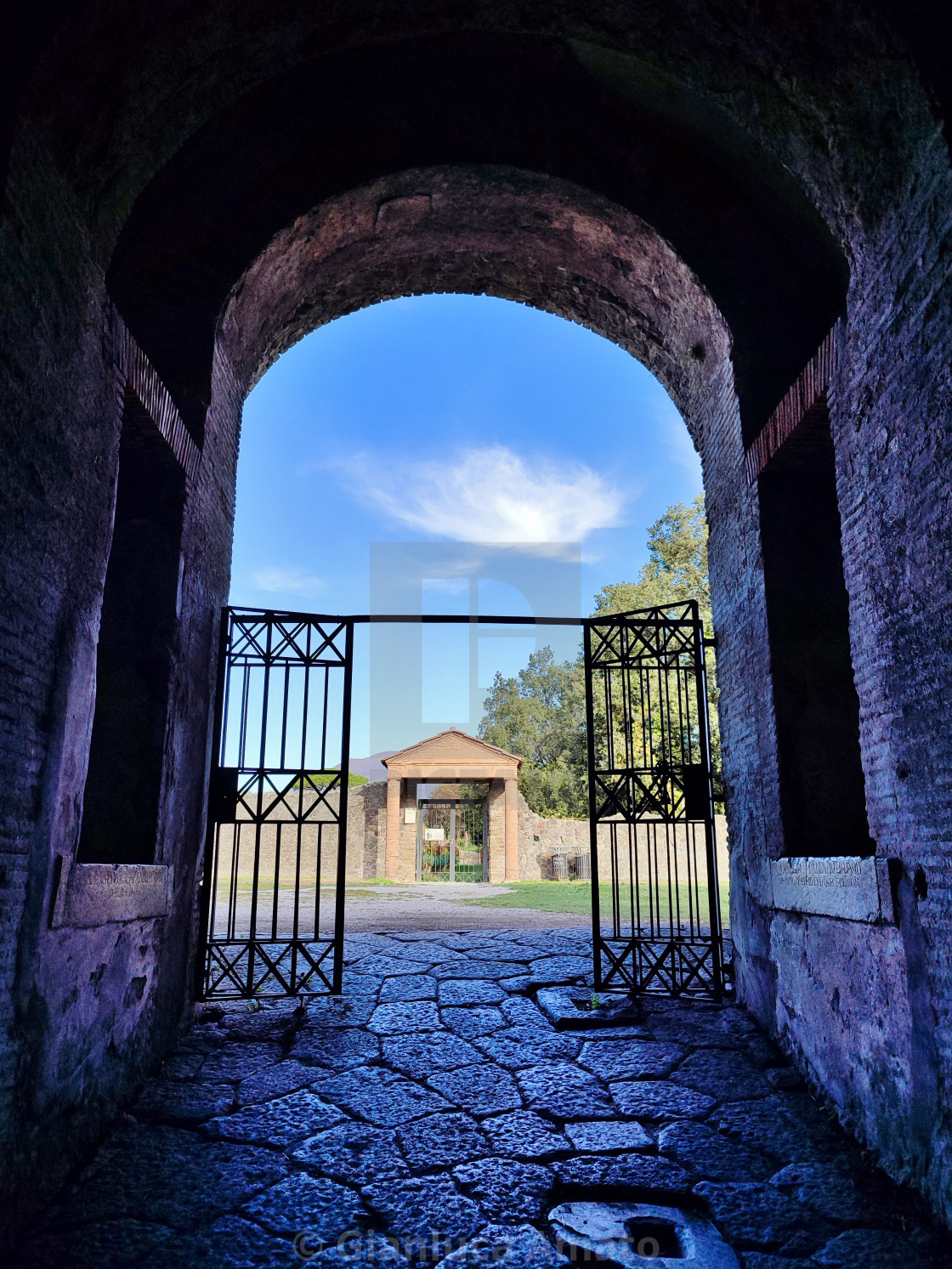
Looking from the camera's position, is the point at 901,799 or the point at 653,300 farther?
the point at 653,300

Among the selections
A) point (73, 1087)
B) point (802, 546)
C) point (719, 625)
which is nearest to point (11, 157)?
point (73, 1087)

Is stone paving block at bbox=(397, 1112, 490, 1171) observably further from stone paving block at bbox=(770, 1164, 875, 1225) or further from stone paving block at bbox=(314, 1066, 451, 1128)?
stone paving block at bbox=(770, 1164, 875, 1225)

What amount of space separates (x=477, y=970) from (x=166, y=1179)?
351 centimetres

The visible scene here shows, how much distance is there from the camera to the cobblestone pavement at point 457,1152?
279 cm

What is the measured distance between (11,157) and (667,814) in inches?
205

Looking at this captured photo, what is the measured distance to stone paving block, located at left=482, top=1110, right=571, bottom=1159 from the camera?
3.50m

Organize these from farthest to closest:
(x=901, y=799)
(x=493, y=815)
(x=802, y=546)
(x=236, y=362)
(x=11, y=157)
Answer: (x=493, y=815) < (x=236, y=362) < (x=802, y=546) < (x=901, y=799) < (x=11, y=157)

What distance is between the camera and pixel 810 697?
4805mm

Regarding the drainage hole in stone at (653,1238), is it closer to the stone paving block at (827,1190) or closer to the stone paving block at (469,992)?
the stone paving block at (827,1190)

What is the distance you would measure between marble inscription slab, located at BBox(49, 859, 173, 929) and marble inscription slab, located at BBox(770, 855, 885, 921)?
3.23 m

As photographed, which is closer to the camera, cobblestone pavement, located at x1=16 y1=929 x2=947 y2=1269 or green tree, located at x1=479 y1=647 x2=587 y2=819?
cobblestone pavement, located at x1=16 y1=929 x2=947 y2=1269

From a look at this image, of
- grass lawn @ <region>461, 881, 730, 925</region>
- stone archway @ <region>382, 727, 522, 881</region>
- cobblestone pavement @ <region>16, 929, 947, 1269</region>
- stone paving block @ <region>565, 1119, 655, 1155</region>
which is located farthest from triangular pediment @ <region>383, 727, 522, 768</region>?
stone paving block @ <region>565, 1119, 655, 1155</region>

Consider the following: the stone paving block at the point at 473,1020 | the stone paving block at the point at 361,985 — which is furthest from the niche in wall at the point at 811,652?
the stone paving block at the point at 361,985

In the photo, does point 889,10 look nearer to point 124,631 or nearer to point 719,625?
point 719,625
